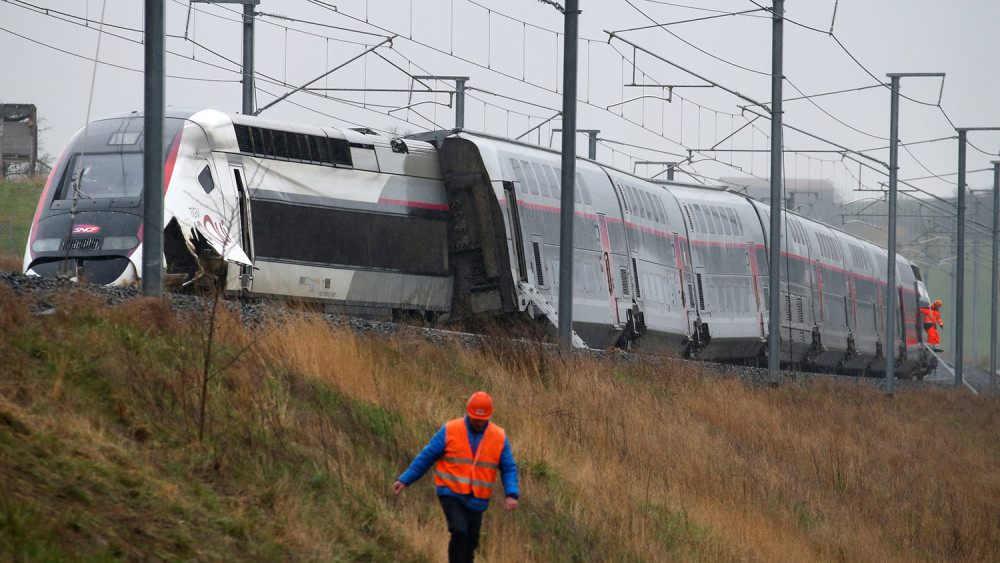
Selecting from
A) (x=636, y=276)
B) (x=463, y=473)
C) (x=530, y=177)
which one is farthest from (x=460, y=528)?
(x=636, y=276)

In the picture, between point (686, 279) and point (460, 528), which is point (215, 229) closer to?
point (460, 528)

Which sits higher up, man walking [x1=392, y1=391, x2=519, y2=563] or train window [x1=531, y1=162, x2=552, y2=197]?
train window [x1=531, y1=162, x2=552, y2=197]

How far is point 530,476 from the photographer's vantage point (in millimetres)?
11844

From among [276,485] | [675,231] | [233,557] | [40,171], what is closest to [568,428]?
[276,485]

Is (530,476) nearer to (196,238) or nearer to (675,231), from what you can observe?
(196,238)

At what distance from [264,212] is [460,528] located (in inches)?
422

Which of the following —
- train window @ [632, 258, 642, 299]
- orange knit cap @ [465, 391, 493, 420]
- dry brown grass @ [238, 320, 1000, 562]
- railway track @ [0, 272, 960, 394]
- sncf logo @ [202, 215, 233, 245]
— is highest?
sncf logo @ [202, 215, 233, 245]

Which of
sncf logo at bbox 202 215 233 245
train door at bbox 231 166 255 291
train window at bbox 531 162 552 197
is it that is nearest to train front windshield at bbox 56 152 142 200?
sncf logo at bbox 202 215 233 245

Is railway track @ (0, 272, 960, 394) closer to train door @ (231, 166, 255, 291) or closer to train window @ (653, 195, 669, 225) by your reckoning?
train door @ (231, 166, 255, 291)

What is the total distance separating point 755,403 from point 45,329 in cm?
1345

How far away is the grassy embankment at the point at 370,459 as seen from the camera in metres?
7.86

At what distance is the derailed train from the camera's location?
16.8 metres

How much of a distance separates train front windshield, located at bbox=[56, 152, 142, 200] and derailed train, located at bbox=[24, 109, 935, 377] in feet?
0.08

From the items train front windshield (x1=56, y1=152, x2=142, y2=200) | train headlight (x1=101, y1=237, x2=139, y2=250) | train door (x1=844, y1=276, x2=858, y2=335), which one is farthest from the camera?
train door (x1=844, y1=276, x2=858, y2=335)
